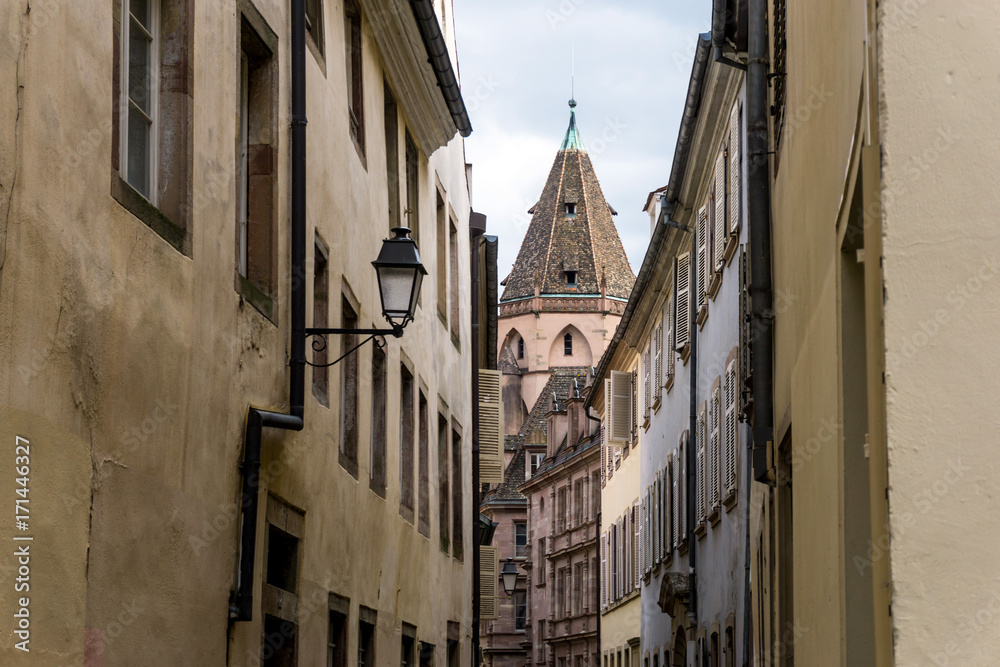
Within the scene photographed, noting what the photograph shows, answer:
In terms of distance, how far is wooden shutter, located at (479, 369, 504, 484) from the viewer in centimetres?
2839

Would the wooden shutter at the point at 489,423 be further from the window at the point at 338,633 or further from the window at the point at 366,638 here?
the window at the point at 338,633

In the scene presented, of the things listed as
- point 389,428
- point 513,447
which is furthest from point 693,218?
point 513,447

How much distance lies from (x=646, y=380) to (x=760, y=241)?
20.5 metres

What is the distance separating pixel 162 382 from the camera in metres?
7.46

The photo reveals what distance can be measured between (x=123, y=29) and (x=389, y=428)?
874cm

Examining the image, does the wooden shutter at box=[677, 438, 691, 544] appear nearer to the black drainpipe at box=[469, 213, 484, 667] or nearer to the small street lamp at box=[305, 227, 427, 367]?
the black drainpipe at box=[469, 213, 484, 667]

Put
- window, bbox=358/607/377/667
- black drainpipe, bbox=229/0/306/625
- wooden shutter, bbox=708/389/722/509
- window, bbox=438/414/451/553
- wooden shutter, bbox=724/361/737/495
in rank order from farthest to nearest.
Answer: window, bbox=438/414/451/553, wooden shutter, bbox=708/389/722/509, wooden shutter, bbox=724/361/737/495, window, bbox=358/607/377/667, black drainpipe, bbox=229/0/306/625

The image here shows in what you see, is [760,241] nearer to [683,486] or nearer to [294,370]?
[294,370]

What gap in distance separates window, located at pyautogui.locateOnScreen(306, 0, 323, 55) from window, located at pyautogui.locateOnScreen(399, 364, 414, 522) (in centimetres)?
526

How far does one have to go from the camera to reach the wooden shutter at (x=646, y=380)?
30.9m

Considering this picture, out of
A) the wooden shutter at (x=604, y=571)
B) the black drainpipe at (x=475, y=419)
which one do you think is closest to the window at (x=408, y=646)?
the black drainpipe at (x=475, y=419)

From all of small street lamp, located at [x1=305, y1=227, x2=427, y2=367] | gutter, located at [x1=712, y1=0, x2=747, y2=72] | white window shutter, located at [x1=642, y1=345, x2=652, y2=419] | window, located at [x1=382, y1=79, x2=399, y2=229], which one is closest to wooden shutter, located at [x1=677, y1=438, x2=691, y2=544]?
white window shutter, located at [x1=642, y1=345, x2=652, y2=419]

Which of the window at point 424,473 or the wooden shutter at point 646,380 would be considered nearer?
the window at point 424,473

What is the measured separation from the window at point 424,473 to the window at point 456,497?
11.1ft
